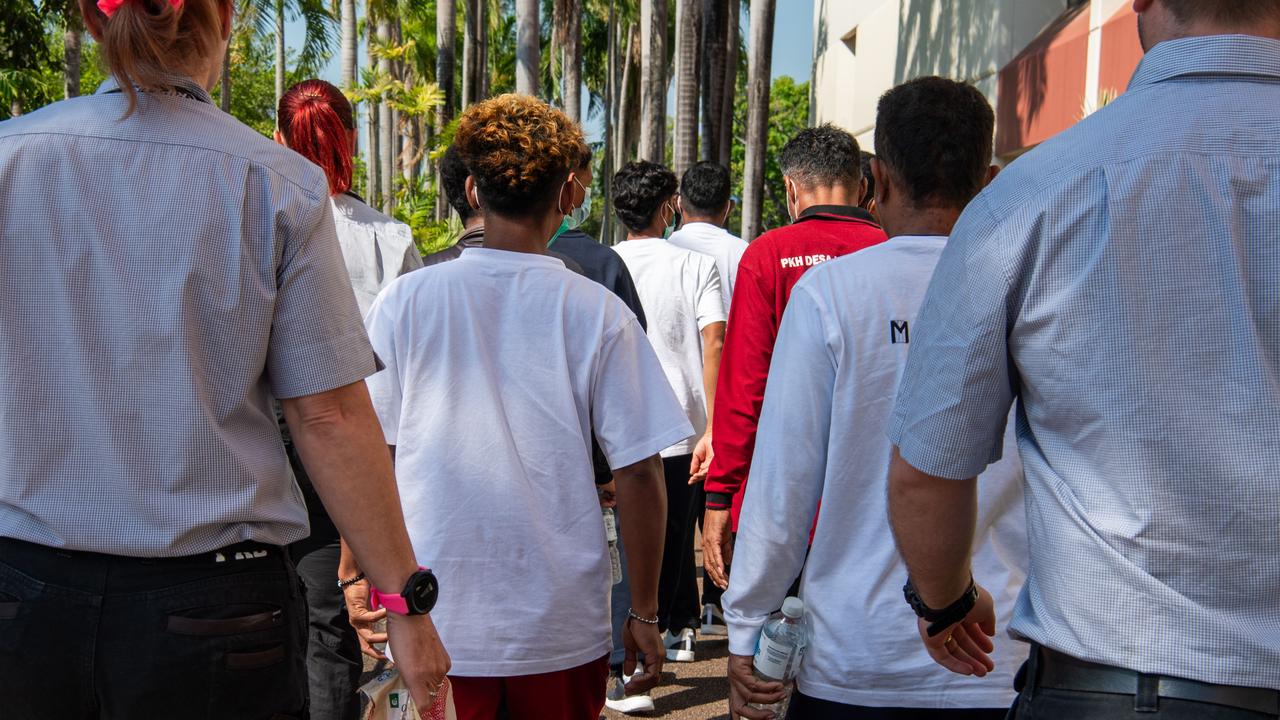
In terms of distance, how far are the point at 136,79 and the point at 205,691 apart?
1105 mm

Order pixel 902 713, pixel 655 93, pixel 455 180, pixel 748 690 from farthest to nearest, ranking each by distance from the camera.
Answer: pixel 655 93 < pixel 455 180 < pixel 748 690 < pixel 902 713

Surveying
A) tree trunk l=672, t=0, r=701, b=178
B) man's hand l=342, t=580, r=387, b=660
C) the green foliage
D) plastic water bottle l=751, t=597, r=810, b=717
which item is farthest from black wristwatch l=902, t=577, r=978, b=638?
the green foliage

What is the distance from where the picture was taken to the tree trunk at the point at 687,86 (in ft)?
51.1

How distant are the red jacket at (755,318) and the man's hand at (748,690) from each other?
109 centimetres

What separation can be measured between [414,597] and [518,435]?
33.4 inches

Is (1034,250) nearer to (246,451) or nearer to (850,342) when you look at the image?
(850,342)

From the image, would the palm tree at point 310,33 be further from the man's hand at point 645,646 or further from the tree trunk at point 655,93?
the man's hand at point 645,646

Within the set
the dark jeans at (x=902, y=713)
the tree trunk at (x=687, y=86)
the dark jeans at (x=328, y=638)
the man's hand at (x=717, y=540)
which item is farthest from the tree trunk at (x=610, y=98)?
the dark jeans at (x=902, y=713)

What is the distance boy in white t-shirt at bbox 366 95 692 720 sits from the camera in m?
3.09

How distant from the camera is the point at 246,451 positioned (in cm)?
224

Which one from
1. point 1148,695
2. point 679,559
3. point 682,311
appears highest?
point 1148,695

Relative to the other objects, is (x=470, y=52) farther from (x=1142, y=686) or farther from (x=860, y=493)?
(x=1142, y=686)

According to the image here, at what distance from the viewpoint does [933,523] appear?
214 cm

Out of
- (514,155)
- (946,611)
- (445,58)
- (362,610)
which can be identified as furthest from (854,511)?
(445,58)
